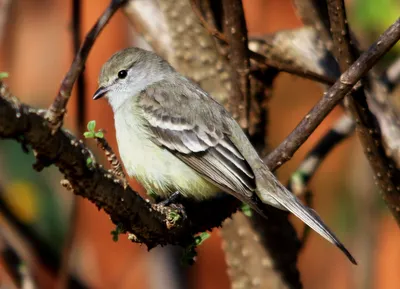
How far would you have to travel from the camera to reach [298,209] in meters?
4.00

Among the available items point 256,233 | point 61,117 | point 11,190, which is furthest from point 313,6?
point 11,190

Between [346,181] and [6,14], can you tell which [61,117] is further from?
[346,181]

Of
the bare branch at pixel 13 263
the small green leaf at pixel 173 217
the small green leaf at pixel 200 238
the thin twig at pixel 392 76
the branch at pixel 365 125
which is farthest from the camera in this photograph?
the thin twig at pixel 392 76

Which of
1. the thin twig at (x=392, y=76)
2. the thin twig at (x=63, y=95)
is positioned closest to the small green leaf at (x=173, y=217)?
the thin twig at (x=63, y=95)

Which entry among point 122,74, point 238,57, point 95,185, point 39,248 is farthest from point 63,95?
point 39,248

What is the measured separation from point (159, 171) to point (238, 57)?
88cm

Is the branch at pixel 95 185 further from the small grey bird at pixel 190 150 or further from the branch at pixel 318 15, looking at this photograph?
the branch at pixel 318 15

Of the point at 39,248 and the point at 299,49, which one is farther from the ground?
the point at 299,49

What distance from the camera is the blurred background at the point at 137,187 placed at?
238 inches

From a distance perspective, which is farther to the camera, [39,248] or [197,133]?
[39,248]

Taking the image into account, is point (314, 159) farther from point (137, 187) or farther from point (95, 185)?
point (137, 187)

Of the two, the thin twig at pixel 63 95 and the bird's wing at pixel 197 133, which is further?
the bird's wing at pixel 197 133

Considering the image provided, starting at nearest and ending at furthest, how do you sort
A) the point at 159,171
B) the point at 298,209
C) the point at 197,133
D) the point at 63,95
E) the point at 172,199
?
the point at 63,95, the point at 298,209, the point at 172,199, the point at 159,171, the point at 197,133

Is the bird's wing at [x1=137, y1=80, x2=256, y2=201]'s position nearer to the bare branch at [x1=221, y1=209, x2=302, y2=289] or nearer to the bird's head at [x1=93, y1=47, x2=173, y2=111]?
the bird's head at [x1=93, y1=47, x2=173, y2=111]
